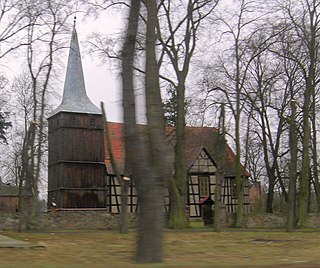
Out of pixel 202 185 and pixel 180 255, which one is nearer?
pixel 180 255

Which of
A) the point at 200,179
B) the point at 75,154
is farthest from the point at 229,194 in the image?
the point at 75,154

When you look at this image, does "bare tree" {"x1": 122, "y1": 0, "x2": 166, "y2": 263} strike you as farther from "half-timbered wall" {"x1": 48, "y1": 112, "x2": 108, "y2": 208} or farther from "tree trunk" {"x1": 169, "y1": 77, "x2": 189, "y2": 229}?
"half-timbered wall" {"x1": 48, "y1": 112, "x2": 108, "y2": 208}

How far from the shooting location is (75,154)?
47.4 metres

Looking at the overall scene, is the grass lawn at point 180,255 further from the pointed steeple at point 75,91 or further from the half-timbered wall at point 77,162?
the pointed steeple at point 75,91

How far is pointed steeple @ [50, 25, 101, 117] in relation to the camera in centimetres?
4959

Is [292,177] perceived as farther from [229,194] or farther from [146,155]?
[229,194]

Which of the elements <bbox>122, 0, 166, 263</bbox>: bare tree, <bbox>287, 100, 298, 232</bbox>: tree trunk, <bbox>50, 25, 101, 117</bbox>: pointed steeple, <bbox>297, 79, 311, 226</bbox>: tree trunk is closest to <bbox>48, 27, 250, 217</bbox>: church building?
<bbox>50, 25, 101, 117</bbox>: pointed steeple

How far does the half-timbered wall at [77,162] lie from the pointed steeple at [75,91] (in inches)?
40.4

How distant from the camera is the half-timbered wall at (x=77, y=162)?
46.4 m

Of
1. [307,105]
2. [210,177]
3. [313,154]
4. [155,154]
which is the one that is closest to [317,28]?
[307,105]

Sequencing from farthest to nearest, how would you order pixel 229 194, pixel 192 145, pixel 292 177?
pixel 229 194 < pixel 192 145 < pixel 292 177

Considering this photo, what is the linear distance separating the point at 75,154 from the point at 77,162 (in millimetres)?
751

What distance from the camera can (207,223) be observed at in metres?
36.8

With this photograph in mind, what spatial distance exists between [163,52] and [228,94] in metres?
6.28
